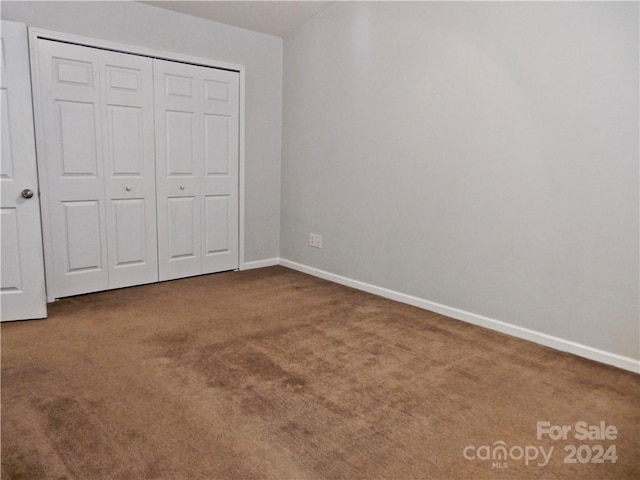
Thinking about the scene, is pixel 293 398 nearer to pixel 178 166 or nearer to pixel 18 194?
pixel 18 194

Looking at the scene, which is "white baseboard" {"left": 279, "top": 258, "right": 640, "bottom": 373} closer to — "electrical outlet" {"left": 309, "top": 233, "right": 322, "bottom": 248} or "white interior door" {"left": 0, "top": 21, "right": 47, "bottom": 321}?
"electrical outlet" {"left": 309, "top": 233, "right": 322, "bottom": 248}

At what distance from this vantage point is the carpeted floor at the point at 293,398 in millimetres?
1771

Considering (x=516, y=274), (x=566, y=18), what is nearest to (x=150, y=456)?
(x=516, y=274)

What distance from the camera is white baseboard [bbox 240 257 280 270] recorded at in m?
4.75

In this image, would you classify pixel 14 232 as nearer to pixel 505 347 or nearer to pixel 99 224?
pixel 99 224

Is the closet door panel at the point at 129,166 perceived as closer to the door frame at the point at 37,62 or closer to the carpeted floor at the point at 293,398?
the door frame at the point at 37,62

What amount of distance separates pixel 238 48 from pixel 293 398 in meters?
3.40

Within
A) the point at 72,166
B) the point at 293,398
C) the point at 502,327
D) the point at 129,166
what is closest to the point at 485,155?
the point at 502,327

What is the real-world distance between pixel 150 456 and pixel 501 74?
2.90 metres

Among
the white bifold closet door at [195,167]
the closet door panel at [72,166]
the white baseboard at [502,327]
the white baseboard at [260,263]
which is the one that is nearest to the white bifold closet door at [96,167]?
the closet door panel at [72,166]

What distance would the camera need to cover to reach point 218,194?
4.46 m

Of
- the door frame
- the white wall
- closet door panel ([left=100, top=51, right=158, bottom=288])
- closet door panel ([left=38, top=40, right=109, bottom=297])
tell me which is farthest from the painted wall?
closet door panel ([left=38, top=40, right=109, bottom=297])

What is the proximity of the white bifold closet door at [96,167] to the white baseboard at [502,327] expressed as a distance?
178cm

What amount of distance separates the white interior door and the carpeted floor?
19 centimetres
